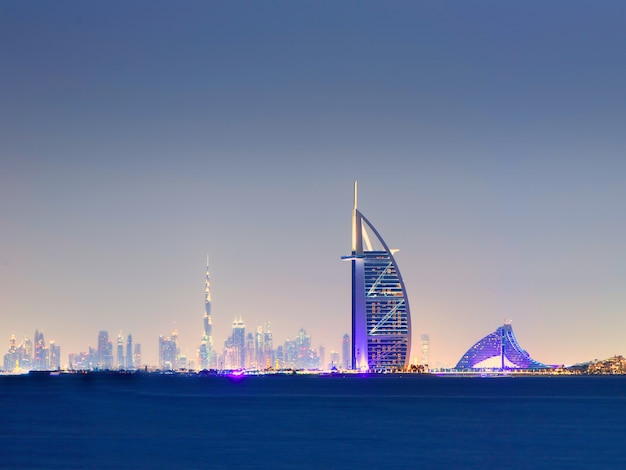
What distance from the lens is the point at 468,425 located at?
99.4 meters

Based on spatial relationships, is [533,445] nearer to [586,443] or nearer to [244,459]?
[586,443]

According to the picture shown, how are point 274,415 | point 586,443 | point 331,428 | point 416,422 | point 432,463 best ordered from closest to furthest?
point 432,463
point 586,443
point 331,428
point 416,422
point 274,415

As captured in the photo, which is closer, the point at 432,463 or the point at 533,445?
the point at 432,463

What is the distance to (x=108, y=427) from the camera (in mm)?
96438

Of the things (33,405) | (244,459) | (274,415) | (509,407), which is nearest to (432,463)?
(244,459)

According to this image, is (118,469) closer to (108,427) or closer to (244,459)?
(244,459)

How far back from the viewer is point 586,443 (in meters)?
85.2

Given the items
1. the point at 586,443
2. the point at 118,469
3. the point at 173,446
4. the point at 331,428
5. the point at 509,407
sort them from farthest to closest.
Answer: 1. the point at 509,407
2. the point at 331,428
3. the point at 586,443
4. the point at 173,446
5. the point at 118,469

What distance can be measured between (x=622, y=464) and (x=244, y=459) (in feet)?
74.3

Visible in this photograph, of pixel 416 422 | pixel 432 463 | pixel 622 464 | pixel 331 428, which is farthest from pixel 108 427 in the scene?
pixel 622 464

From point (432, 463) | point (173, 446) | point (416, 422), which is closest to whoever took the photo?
point (432, 463)

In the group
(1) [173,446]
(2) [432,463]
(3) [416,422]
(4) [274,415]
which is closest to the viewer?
(2) [432,463]

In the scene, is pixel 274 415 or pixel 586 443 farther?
pixel 274 415

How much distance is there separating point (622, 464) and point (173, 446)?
1140 inches
